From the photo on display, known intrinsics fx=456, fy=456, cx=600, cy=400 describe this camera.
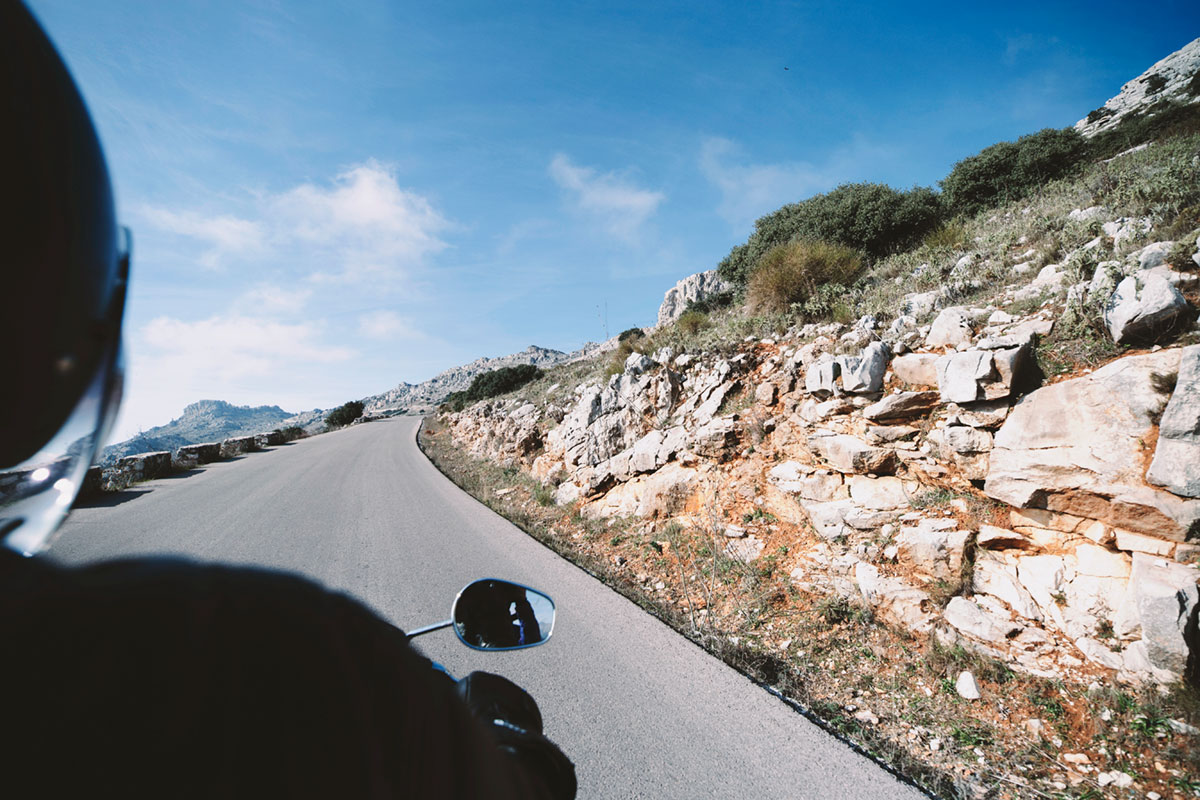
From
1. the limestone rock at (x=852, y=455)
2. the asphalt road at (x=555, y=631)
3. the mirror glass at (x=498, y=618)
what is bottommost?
the asphalt road at (x=555, y=631)

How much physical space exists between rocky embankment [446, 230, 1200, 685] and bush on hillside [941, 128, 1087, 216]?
9.52 meters

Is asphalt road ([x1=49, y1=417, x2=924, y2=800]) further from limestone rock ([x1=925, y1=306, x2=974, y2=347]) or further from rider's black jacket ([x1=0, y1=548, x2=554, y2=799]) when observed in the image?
limestone rock ([x1=925, y1=306, x2=974, y2=347])

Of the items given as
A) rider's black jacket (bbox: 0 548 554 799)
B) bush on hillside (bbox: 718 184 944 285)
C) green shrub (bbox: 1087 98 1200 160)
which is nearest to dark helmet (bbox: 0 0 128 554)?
rider's black jacket (bbox: 0 548 554 799)

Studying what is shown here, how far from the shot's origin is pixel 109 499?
28.9ft

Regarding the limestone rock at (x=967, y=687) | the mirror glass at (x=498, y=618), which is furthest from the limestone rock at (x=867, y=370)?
the mirror glass at (x=498, y=618)

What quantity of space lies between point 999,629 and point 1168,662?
884 millimetres

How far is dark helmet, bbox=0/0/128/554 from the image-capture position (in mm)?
940

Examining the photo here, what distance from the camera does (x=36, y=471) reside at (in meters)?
1.09

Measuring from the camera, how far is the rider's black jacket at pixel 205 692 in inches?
13.4

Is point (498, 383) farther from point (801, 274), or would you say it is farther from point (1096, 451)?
point (1096, 451)

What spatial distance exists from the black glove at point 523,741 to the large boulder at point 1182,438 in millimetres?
4745

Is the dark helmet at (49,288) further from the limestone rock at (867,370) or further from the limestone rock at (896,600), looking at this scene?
the limestone rock at (867,370)

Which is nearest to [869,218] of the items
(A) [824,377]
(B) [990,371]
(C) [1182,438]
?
(A) [824,377]

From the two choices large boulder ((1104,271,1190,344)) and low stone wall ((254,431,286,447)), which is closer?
large boulder ((1104,271,1190,344))
